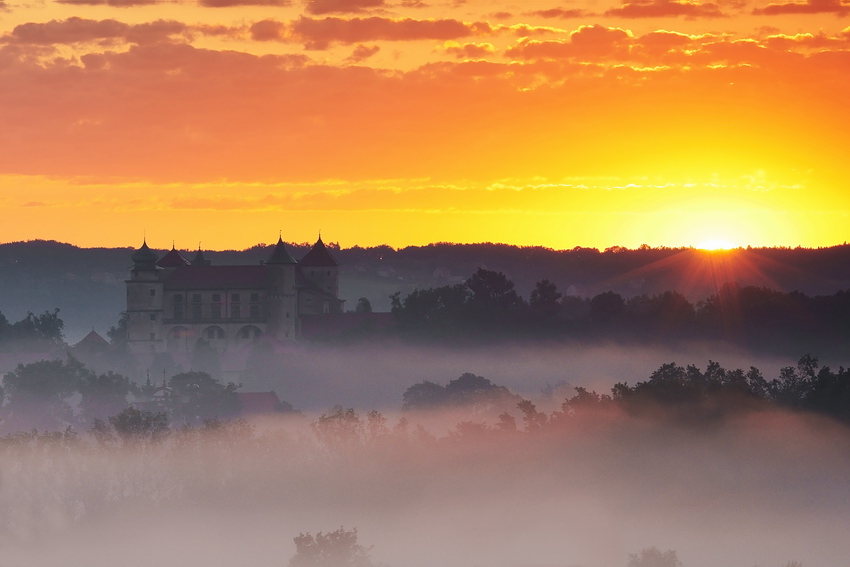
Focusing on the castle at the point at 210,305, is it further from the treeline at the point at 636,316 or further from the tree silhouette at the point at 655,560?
the tree silhouette at the point at 655,560

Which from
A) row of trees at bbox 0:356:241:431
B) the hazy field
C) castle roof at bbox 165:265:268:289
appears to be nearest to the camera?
the hazy field

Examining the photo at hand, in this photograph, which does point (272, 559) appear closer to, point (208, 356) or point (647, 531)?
point (647, 531)

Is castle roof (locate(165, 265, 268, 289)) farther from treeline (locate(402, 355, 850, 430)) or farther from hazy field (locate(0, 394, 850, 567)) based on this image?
treeline (locate(402, 355, 850, 430))

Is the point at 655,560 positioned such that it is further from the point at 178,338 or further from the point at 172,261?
the point at 172,261

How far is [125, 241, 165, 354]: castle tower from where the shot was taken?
17562 centimetres

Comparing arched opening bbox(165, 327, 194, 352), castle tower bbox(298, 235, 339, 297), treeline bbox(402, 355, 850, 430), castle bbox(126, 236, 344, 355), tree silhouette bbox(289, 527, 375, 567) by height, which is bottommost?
tree silhouette bbox(289, 527, 375, 567)

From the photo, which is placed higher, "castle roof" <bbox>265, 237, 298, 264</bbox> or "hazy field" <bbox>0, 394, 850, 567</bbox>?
"castle roof" <bbox>265, 237, 298, 264</bbox>

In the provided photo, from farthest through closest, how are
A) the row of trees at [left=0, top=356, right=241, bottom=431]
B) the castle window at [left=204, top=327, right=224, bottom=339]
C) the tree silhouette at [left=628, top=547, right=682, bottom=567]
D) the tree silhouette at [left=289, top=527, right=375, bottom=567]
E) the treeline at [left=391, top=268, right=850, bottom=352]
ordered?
the castle window at [left=204, top=327, right=224, bottom=339], the row of trees at [left=0, top=356, right=241, bottom=431], the treeline at [left=391, top=268, right=850, bottom=352], the tree silhouette at [left=289, top=527, right=375, bottom=567], the tree silhouette at [left=628, top=547, right=682, bottom=567]

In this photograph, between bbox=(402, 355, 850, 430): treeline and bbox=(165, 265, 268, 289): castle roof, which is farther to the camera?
bbox=(165, 265, 268, 289): castle roof

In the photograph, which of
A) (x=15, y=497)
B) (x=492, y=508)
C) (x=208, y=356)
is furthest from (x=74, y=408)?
(x=492, y=508)

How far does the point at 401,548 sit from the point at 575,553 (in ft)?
30.1

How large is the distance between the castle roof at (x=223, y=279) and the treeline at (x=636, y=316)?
1346cm

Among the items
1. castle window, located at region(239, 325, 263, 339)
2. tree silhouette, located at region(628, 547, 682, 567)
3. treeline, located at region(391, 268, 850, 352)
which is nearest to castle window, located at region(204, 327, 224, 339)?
castle window, located at region(239, 325, 263, 339)

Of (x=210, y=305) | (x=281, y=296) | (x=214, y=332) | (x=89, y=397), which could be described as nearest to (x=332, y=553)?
(x=89, y=397)
